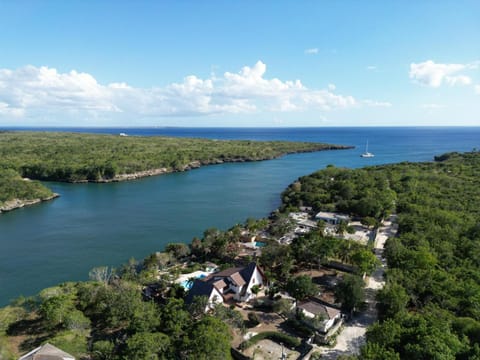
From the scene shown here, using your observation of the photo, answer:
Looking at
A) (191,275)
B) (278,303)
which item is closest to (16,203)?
(191,275)

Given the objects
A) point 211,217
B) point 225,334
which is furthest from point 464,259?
point 211,217

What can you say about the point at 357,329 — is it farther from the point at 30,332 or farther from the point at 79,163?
the point at 79,163

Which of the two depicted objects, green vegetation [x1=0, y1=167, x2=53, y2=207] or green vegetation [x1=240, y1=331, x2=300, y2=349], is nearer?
green vegetation [x1=240, y1=331, x2=300, y2=349]

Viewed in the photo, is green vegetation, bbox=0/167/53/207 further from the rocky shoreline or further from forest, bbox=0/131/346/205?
the rocky shoreline

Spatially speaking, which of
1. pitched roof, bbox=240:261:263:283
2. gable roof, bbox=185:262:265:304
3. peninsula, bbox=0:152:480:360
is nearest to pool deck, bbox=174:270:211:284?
peninsula, bbox=0:152:480:360

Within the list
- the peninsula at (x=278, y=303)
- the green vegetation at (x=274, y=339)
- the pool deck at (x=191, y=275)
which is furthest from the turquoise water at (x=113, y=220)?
the green vegetation at (x=274, y=339)

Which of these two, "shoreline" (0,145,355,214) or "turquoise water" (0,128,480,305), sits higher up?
"shoreline" (0,145,355,214)
